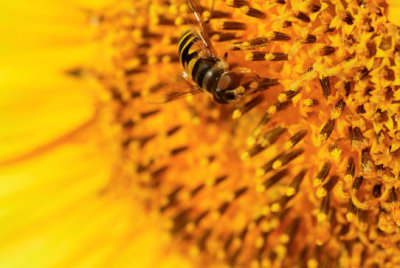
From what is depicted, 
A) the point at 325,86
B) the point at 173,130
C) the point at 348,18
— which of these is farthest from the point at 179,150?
the point at 348,18

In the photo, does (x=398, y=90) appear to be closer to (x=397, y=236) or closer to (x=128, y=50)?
(x=397, y=236)

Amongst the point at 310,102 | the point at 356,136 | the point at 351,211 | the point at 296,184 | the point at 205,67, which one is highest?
the point at 205,67

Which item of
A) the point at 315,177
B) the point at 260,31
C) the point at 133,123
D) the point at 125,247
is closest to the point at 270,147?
the point at 315,177

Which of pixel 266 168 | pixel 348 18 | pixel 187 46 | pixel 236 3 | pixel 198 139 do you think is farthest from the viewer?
pixel 198 139

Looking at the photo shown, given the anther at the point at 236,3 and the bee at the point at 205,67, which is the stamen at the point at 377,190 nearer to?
the bee at the point at 205,67

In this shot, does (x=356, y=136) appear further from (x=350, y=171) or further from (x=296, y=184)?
(x=296, y=184)
